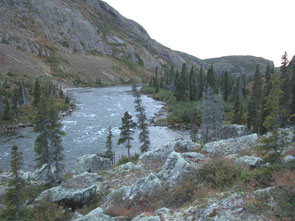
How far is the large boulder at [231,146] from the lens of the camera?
1711cm

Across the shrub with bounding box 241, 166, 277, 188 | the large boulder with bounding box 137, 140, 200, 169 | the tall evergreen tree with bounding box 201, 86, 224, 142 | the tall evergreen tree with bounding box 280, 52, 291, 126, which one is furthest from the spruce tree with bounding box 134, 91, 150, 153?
the tall evergreen tree with bounding box 280, 52, 291, 126

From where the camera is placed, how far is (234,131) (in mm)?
33875

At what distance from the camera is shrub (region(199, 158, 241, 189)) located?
9906mm

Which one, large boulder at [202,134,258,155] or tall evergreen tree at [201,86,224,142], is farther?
tall evergreen tree at [201,86,224,142]

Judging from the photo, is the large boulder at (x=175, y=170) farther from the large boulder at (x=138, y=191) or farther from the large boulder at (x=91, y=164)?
the large boulder at (x=91, y=164)

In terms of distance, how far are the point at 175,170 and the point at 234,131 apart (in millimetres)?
25586

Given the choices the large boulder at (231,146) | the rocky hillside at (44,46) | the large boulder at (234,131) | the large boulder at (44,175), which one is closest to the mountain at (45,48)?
the rocky hillside at (44,46)

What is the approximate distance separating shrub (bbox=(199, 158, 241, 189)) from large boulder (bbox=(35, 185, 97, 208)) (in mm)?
7550

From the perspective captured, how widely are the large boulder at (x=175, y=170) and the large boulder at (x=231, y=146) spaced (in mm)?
5919

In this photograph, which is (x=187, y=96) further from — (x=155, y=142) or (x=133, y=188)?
(x=133, y=188)

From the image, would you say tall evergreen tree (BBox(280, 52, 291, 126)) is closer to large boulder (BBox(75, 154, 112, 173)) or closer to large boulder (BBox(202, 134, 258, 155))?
→ large boulder (BBox(202, 134, 258, 155))

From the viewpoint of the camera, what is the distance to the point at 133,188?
1196 cm

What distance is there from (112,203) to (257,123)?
3696 cm

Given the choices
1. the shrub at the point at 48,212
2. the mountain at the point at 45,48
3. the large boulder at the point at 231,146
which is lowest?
the shrub at the point at 48,212
